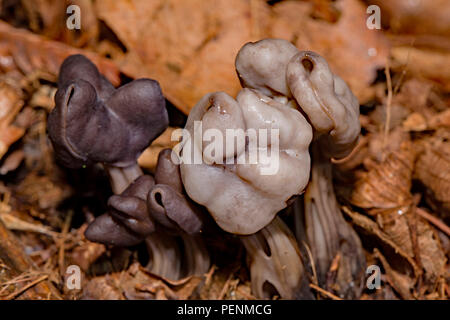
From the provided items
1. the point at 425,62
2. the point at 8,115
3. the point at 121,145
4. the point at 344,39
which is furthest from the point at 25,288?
the point at 425,62

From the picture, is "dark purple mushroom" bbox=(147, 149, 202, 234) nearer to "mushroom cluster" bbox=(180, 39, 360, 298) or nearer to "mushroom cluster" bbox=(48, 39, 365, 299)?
"mushroom cluster" bbox=(48, 39, 365, 299)

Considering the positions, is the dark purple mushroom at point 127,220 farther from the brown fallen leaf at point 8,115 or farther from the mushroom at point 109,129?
the brown fallen leaf at point 8,115

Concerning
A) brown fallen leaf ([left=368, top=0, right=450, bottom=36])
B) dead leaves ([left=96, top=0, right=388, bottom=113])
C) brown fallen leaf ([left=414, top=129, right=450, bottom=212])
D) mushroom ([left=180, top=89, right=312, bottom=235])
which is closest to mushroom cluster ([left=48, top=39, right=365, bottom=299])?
mushroom ([left=180, top=89, right=312, bottom=235])

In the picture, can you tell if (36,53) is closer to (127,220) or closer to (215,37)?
(215,37)

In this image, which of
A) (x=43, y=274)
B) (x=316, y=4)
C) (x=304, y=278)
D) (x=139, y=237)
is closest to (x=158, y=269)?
(x=139, y=237)
